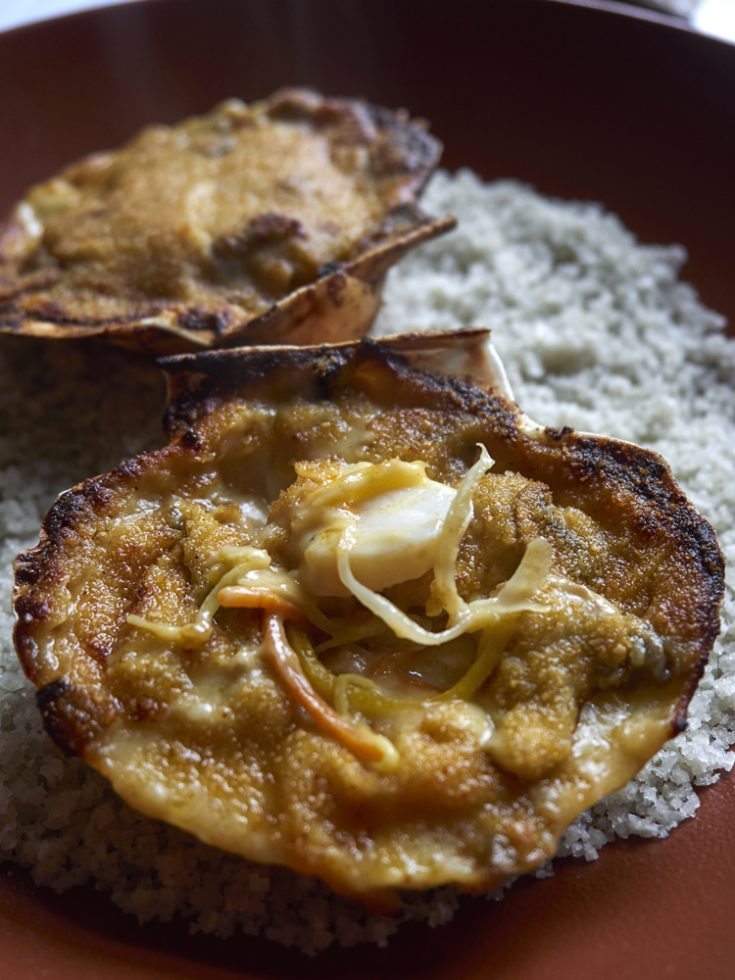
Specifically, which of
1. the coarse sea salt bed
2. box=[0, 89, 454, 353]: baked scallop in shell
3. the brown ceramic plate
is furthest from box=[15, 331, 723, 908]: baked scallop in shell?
the brown ceramic plate

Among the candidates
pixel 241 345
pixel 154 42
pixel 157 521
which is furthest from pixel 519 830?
pixel 154 42

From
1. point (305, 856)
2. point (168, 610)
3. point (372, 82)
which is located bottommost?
point (305, 856)

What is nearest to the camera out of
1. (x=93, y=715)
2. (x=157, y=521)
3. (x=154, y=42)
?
(x=93, y=715)

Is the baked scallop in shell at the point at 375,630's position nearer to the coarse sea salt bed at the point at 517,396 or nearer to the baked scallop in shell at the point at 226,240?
the coarse sea salt bed at the point at 517,396

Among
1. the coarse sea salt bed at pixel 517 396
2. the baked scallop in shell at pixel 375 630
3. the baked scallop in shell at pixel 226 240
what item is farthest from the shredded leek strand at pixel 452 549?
the baked scallop in shell at pixel 226 240

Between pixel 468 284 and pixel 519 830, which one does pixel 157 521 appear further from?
pixel 468 284

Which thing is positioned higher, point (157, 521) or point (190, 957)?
point (157, 521)

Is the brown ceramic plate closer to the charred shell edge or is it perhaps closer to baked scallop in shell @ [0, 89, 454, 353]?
baked scallop in shell @ [0, 89, 454, 353]
